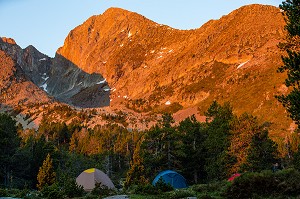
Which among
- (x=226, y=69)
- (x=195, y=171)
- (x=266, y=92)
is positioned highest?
(x=226, y=69)

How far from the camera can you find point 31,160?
63062mm

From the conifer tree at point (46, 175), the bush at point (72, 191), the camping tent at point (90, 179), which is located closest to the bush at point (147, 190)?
the bush at point (72, 191)

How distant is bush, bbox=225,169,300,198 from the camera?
1777cm

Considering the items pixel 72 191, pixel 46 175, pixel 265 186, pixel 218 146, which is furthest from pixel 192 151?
pixel 265 186

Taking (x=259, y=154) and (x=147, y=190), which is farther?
(x=259, y=154)

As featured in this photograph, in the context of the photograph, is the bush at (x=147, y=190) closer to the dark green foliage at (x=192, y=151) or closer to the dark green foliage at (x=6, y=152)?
the dark green foliage at (x=192, y=151)

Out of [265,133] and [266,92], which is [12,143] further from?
[266,92]

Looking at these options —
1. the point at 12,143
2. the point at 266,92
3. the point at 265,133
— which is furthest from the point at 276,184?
the point at 266,92

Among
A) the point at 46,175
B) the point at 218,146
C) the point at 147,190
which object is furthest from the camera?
the point at 46,175

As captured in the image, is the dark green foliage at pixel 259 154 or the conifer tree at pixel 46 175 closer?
the dark green foliage at pixel 259 154

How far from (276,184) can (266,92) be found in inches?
5105

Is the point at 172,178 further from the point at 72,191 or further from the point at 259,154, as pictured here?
the point at 72,191

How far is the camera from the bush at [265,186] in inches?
699

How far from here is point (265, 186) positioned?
723 inches
